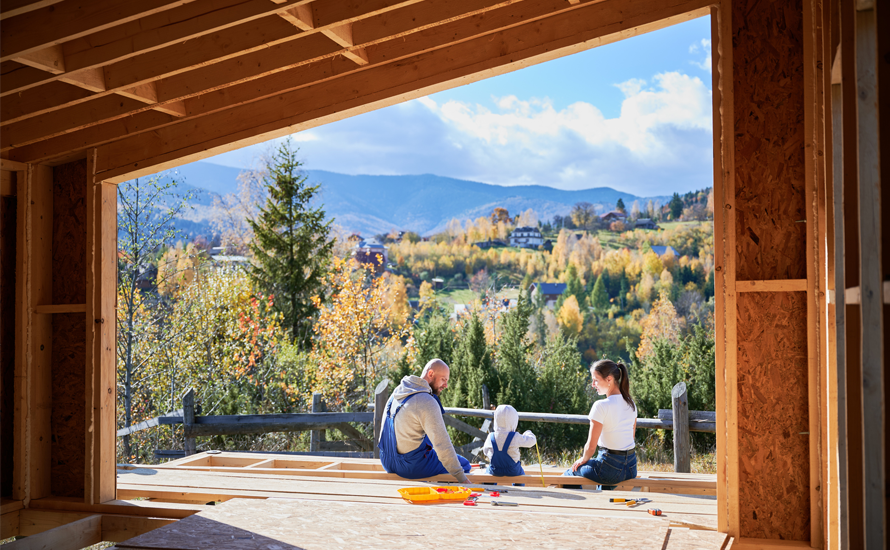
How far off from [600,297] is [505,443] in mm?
29512

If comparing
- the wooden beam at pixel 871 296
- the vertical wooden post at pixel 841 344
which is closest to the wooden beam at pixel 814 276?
the vertical wooden post at pixel 841 344

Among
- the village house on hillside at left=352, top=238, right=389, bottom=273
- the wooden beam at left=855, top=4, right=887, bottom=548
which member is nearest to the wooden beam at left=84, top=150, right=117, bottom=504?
the wooden beam at left=855, top=4, right=887, bottom=548

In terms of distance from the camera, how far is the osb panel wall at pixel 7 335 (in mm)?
5461

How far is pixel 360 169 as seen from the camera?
241ft

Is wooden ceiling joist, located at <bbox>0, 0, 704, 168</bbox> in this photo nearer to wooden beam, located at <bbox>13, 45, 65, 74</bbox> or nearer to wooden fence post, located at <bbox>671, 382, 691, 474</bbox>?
wooden beam, located at <bbox>13, 45, 65, 74</bbox>

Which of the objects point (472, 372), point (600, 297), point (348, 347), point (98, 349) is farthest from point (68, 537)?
point (600, 297)

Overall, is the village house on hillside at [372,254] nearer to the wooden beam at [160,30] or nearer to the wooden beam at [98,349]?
the wooden beam at [98,349]

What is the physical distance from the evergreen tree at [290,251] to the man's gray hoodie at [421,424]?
1642 cm

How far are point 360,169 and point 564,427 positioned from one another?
6188cm

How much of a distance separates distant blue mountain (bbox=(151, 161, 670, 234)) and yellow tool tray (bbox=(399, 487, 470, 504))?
1649 inches

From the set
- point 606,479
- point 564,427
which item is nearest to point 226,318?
point 564,427

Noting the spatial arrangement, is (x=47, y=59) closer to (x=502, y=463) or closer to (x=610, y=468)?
(x=502, y=463)

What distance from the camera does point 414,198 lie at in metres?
64.1

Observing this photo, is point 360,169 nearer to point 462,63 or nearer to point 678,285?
point 678,285
